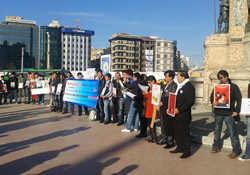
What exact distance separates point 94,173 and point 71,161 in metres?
0.82

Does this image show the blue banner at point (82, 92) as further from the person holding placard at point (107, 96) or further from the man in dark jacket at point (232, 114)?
the man in dark jacket at point (232, 114)

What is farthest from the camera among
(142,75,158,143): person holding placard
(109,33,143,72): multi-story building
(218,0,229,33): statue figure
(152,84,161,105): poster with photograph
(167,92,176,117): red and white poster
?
(109,33,143,72): multi-story building

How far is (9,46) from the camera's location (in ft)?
382

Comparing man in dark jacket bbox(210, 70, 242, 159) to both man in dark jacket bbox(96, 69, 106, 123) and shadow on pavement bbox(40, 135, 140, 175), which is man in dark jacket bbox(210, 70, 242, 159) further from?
man in dark jacket bbox(96, 69, 106, 123)

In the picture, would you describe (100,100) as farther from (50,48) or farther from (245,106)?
(50,48)

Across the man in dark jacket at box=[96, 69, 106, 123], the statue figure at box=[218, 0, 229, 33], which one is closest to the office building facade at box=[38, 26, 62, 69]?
the statue figure at box=[218, 0, 229, 33]

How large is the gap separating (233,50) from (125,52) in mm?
115526

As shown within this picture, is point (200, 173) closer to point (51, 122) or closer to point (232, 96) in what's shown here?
point (232, 96)

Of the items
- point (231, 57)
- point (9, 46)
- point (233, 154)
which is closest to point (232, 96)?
point (233, 154)

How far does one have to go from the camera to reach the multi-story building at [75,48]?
13962 cm

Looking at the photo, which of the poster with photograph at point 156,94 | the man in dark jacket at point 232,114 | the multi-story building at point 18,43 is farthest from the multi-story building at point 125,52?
the man in dark jacket at point 232,114

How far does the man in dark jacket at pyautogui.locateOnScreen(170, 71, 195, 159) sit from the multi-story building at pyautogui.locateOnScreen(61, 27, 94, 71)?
136 metres

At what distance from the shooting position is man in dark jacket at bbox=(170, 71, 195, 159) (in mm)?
5438

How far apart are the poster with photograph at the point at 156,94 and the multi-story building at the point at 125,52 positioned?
11523 centimetres
